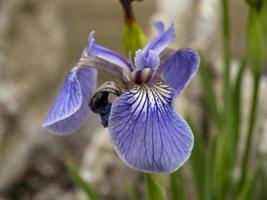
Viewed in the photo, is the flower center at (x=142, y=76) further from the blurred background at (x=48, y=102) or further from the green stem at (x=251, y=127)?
the blurred background at (x=48, y=102)

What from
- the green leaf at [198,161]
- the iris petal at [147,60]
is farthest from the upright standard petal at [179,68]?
the green leaf at [198,161]

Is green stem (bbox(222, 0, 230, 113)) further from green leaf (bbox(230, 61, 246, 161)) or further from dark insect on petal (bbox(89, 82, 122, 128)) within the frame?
dark insect on petal (bbox(89, 82, 122, 128))

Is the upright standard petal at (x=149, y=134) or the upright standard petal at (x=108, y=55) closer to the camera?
the upright standard petal at (x=149, y=134)

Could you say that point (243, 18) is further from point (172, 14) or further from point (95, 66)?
point (95, 66)

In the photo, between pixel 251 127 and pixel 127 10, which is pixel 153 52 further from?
pixel 251 127

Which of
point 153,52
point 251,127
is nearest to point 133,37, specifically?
point 153,52
